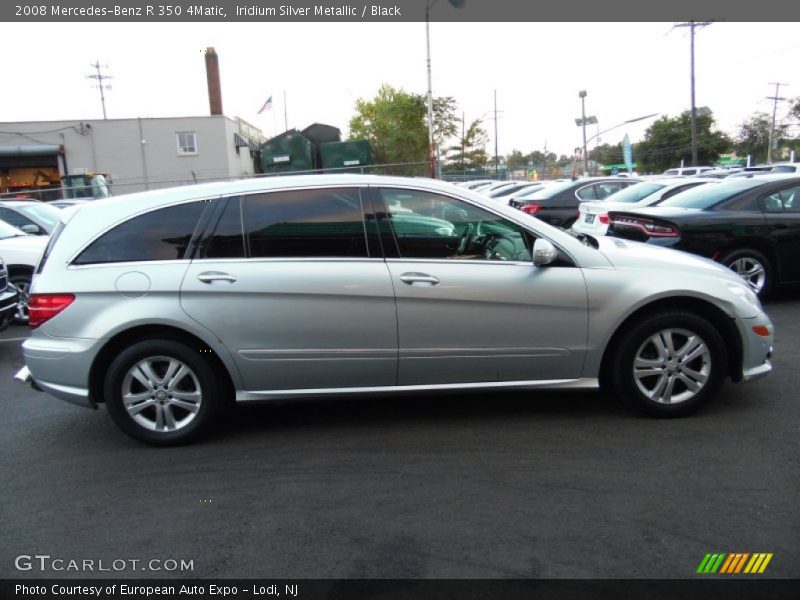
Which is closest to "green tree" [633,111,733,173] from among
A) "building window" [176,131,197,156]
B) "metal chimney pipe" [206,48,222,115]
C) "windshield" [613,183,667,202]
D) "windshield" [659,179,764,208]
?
"metal chimney pipe" [206,48,222,115]

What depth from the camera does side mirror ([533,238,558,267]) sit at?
4.03 meters

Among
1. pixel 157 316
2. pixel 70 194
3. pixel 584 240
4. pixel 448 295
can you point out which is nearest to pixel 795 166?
pixel 584 240

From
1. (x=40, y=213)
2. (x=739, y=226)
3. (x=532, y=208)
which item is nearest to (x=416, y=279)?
(x=739, y=226)

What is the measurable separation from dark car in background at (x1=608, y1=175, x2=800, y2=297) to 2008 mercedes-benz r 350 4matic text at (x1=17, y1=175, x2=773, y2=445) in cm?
330

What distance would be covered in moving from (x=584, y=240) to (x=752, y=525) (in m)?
2.20

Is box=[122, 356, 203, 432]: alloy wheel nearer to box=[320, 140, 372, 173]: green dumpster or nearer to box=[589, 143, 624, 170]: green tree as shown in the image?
box=[320, 140, 372, 173]: green dumpster

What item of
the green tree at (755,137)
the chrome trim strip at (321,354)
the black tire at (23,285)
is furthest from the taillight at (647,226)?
the green tree at (755,137)

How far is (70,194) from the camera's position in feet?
89.5

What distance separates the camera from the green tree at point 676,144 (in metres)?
70.2

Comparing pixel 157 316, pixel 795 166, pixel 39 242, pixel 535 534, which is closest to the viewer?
pixel 535 534

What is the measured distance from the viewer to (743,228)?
742 centimetres

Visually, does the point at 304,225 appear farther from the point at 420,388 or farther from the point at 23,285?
the point at 23,285
